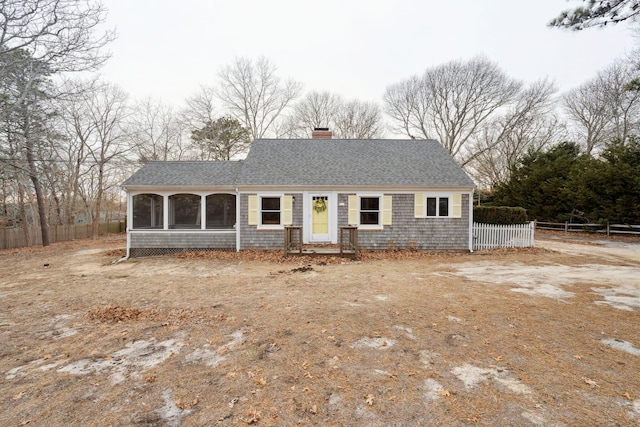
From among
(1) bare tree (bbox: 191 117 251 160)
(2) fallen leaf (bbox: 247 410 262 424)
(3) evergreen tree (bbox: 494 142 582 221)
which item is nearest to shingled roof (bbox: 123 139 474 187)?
(2) fallen leaf (bbox: 247 410 262 424)

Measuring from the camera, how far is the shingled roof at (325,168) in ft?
37.7

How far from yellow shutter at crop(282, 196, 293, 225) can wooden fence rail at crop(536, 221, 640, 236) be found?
17651 millimetres

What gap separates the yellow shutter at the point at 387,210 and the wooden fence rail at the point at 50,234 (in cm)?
1870

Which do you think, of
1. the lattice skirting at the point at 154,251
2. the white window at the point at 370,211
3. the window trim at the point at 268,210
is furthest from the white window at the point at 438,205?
the lattice skirting at the point at 154,251

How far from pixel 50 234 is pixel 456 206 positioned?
22.2 meters

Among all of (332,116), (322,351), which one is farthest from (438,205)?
(332,116)

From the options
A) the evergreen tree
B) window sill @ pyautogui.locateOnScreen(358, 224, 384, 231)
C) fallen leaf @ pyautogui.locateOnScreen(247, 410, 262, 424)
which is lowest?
fallen leaf @ pyautogui.locateOnScreen(247, 410, 262, 424)

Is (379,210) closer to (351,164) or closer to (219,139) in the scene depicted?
(351,164)

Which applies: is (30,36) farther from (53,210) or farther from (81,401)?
(53,210)

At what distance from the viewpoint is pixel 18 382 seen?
117 inches

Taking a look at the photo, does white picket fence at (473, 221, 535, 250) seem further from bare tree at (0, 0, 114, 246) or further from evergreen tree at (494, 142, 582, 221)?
bare tree at (0, 0, 114, 246)

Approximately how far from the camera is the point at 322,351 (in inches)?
140

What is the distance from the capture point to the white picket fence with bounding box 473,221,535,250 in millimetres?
11859

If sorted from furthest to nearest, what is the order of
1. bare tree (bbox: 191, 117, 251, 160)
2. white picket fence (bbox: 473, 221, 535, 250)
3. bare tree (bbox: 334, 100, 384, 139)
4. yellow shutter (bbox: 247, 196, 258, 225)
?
bare tree (bbox: 334, 100, 384, 139) → bare tree (bbox: 191, 117, 251, 160) → white picket fence (bbox: 473, 221, 535, 250) → yellow shutter (bbox: 247, 196, 258, 225)
